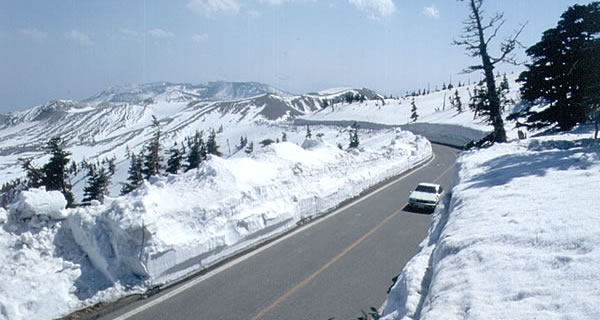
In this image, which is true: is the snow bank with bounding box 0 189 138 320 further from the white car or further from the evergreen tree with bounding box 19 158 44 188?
the evergreen tree with bounding box 19 158 44 188

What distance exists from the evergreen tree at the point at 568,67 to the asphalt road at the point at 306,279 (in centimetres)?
1348

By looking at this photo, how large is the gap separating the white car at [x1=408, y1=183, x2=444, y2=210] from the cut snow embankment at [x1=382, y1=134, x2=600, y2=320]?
225 inches

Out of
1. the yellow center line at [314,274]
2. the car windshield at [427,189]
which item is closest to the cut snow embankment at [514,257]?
the yellow center line at [314,274]

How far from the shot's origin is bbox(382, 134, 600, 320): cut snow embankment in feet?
12.0

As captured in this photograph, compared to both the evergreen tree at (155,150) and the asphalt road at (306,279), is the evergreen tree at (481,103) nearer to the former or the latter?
the asphalt road at (306,279)

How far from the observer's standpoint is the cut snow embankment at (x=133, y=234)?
6707 mm

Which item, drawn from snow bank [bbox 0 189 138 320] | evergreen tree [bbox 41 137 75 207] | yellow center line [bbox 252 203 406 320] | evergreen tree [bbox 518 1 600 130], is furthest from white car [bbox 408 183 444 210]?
evergreen tree [bbox 41 137 75 207]

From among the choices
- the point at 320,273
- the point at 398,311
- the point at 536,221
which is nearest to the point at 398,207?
the point at 320,273

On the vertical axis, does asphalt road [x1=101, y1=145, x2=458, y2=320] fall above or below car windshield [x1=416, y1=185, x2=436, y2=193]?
below

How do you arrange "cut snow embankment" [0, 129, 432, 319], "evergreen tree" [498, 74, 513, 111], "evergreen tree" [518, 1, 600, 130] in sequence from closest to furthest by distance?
"cut snow embankment" [0, 129, 432, 319] < "evergreen tree" [518, 1, 600, 130] < "evergreen tree" [498, 74, 513, 111]

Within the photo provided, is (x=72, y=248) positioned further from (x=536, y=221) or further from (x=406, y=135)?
(x=406, y=135)

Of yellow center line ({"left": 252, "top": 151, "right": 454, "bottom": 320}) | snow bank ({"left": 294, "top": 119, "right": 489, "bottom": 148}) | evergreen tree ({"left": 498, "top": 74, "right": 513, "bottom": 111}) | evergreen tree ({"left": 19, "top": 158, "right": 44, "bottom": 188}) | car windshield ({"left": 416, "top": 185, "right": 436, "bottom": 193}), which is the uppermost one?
evergreen tree ({"left": 498, "top": 74, "right": 513, "bottom": 111})

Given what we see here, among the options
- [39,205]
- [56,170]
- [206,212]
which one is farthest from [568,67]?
[56,170]

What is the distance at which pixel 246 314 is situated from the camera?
6.68 m
